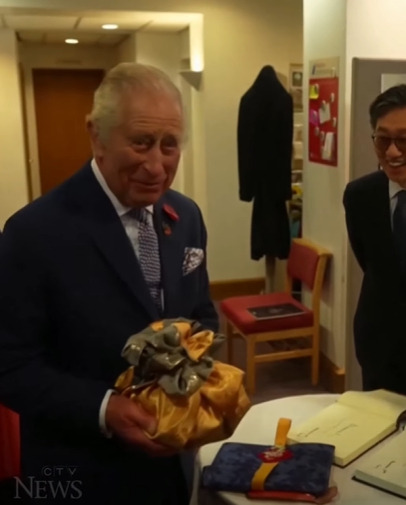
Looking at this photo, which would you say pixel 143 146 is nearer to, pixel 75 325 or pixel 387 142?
pixel 75 325

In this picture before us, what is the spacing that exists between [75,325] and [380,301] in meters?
1.06

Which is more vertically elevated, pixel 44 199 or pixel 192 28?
pixel 192 28

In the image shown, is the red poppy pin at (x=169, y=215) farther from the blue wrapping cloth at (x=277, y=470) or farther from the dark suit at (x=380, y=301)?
the dark suit at (x=380, y=301)

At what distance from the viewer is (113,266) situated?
1.16 metres

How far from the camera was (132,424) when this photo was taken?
3.46 ft

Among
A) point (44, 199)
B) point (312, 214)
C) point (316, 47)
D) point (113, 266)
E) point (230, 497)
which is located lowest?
point (230, 497)

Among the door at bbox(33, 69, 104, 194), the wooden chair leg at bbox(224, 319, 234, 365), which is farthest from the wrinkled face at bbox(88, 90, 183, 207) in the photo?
the door at bbox(33, 69, 104, 194)

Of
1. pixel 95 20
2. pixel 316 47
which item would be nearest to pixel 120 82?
pixel 316 47

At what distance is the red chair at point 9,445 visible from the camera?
6.29 ft

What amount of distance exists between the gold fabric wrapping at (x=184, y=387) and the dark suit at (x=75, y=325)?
9 cm

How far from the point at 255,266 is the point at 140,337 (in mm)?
4373

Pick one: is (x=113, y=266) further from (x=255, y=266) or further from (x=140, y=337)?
(x=255, y=266)

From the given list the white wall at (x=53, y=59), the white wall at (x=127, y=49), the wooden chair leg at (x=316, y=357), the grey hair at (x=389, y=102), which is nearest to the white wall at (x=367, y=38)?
the wooden chair leg at (x=316, y=357)

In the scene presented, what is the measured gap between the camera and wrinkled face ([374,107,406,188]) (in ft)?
5.54
